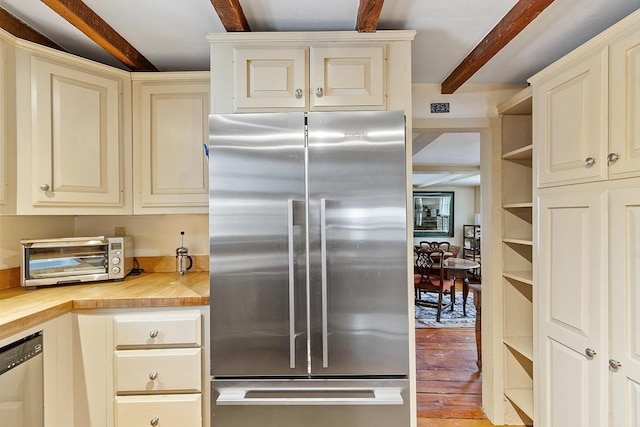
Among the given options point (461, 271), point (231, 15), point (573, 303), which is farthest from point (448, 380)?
point (231, 15)

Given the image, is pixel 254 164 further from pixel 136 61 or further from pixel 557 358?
pixel 557 358

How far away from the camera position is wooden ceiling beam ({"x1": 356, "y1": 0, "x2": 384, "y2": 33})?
1.32 meters

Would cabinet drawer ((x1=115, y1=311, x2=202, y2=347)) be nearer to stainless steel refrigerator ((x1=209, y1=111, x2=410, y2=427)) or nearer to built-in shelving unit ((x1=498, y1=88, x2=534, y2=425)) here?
stainless steel refrigerator ((x1=209, y1=111, x2=410, y2=427))

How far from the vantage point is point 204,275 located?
6.77ft

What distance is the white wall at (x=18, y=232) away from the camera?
1.73m

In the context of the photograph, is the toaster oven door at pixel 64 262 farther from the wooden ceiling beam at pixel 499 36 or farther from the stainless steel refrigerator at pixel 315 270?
the wooden ceiling beam at pixel 499 36

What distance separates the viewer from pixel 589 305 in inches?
55.1

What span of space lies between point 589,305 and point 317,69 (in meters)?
1.66

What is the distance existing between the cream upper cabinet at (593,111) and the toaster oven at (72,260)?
248cm

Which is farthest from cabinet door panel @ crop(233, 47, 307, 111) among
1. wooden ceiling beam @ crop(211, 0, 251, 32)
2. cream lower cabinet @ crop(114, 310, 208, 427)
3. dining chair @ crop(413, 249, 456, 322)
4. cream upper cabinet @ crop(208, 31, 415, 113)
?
dining chair @ crop(413, 249, 456, 322)

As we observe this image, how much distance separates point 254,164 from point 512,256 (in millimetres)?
1930

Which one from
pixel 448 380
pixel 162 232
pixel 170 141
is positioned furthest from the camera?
pixel 448 380

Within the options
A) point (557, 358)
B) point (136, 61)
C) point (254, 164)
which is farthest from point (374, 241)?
point (136, 61)

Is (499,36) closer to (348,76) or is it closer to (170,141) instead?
(348,76)
